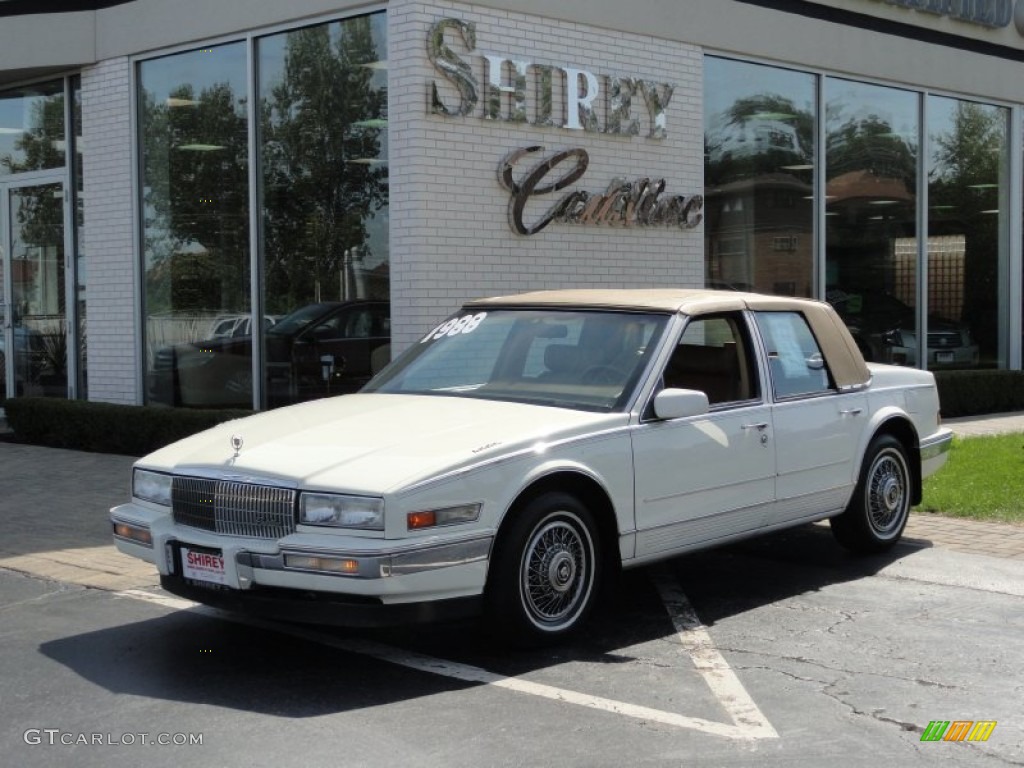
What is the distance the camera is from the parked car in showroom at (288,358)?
40.0 ft

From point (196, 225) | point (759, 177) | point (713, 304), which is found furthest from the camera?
point (759, 177)

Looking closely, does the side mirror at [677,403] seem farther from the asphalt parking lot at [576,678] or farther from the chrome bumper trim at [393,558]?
the chrome bumper trim at [393,558]

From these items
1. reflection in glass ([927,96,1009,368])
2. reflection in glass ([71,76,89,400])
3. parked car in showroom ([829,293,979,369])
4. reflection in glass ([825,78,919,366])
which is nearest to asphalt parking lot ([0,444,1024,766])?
reflection in glass ([71,76,89,400])

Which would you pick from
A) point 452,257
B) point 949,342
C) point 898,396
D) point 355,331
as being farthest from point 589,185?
point 949,342

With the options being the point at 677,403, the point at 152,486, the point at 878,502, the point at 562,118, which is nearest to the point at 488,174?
the point at 562,118

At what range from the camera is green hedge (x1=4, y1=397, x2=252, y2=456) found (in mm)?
12273

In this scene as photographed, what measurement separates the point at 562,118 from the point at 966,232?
7.36m

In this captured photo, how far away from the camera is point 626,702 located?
16.7 ft

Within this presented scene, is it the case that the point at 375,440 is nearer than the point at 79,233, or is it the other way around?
the point at 375,440

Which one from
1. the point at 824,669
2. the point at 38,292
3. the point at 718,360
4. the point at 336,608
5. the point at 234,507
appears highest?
the point at 38,292

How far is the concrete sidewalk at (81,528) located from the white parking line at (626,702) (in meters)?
0.73

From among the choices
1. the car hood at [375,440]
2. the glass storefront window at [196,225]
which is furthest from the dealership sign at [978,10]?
the car hood at [375,440]

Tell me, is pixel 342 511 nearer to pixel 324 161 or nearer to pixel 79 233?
pixel 324 161

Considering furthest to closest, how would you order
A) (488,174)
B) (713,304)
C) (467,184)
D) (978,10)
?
Result: 1. (978,10)
2. (488,174)
3. (467,184)
4. (713,304)
